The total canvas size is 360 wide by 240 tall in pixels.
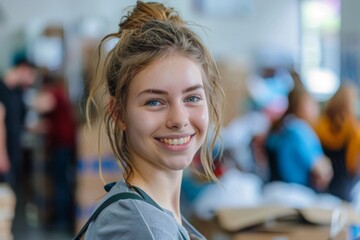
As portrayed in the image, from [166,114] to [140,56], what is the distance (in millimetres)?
120

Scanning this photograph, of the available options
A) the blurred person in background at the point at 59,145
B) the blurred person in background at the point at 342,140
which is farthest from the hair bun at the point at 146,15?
the blurred person in background at the point at 59,145

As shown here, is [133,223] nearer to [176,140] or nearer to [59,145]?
[176,140]

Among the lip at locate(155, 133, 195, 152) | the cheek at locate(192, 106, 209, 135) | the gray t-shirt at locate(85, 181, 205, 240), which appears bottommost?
the gray t-shirt at locate(85, 181, 205, 240)

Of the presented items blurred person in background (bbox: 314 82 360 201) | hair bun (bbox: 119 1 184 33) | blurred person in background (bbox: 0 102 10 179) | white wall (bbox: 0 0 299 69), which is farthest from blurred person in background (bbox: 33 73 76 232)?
hair bun (bbox: 119 1 184 33)

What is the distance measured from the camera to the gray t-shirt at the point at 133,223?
1.12m

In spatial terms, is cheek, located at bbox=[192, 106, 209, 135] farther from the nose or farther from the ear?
the ear

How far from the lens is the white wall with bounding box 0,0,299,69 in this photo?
9211 millimetres

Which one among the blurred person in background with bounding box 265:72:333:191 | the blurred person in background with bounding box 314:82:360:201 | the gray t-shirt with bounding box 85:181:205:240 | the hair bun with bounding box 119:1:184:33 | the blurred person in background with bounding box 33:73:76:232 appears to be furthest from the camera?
the blurred person in background with bounding box 33:73:76:232

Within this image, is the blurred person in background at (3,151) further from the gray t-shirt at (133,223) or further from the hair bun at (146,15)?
the gray t-shirt at (133,223)

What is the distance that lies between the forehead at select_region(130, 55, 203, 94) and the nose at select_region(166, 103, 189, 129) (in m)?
0.03

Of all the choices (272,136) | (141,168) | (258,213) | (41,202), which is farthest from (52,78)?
(141,168)

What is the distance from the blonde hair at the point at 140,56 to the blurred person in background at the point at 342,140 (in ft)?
11.1

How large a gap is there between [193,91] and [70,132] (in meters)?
5.21

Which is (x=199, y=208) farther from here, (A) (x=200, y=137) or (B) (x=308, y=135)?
(A) (x=200, y=137)
